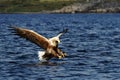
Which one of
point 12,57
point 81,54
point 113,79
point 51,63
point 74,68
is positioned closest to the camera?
point 113,79

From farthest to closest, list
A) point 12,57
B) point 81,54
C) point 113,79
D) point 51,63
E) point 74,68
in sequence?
point 81,54 → point 12,57 → point 51,63 → point 74,68 → point 113,79

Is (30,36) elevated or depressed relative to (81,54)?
elevated

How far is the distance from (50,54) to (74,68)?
9.07 ft

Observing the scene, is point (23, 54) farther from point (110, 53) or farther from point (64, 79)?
point (64, 79)

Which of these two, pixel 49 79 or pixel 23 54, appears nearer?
pixel 49 79

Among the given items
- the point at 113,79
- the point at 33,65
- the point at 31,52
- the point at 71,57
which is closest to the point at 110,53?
the point at 71,57

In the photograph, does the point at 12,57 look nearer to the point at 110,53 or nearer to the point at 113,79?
the point at 110,53

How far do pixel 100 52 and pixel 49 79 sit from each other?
61.7 ft

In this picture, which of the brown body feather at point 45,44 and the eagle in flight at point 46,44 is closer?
the eagle in flight at point 46,44

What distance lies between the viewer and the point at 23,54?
50312 mm

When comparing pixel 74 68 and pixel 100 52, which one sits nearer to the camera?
pixel 74 68

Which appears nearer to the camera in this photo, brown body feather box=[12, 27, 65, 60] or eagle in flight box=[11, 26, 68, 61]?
eagle in flight box=[11, 26, 68, 61]

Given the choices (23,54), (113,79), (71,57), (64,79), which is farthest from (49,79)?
(23,54)

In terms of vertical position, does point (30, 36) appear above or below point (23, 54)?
above
